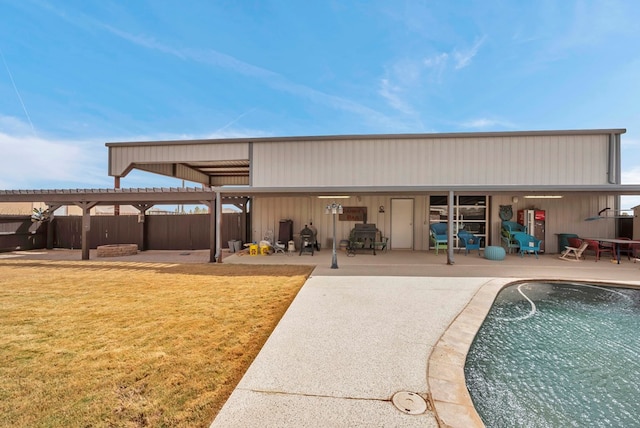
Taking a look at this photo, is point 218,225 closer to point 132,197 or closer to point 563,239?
point 132,197

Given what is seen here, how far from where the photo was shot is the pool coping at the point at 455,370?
1.81 metres

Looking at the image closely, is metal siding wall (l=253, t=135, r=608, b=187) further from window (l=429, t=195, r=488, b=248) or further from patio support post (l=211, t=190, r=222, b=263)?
patio support post (l=211, t=190, r=222, b=263)

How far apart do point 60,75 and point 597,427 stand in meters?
16.0

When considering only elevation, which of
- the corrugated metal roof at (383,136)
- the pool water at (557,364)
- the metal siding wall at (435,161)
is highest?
the corrugated metal roof at (383,136)

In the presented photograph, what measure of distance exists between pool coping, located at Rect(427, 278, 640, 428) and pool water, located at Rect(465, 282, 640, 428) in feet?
0.39

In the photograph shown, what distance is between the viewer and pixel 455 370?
92.4 inches

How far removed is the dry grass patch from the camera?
1.91m

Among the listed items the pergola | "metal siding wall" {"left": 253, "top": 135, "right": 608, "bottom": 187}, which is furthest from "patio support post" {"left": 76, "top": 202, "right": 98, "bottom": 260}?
"metal siding wall" {"left": 253, "top": 135, "right": 608, "bottom": 187}

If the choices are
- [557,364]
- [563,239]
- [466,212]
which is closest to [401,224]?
[466,212]

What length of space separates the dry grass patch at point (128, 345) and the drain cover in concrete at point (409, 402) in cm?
127

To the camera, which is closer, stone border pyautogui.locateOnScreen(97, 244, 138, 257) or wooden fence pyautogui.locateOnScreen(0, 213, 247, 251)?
stone border pyautogui.locateOnScreen(97, 244, 138, 257)

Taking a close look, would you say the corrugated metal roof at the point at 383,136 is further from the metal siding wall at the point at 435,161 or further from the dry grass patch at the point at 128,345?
the dry grass patch at the point at 128,345

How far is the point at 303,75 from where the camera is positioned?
12.0 metres

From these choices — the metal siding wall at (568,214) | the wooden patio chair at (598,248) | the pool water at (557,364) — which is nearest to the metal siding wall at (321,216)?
the metal siding wall at (568,214)
